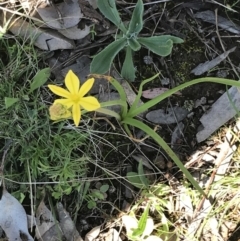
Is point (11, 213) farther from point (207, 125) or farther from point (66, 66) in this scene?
point (207, 125)

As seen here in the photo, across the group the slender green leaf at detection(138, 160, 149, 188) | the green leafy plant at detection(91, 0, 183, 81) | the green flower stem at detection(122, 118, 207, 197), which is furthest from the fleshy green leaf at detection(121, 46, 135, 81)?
the slender green leaf at detection(138, 160, 149, 188)

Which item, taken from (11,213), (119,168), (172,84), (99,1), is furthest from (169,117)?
(11,213)

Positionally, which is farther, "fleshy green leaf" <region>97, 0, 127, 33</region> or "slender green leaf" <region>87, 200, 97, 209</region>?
"slender green leaf" <region>87, 200, 97, 209</region>

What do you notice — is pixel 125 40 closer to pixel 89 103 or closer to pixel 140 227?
pixel 89 103

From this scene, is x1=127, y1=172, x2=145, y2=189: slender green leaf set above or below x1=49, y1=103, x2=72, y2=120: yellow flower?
below

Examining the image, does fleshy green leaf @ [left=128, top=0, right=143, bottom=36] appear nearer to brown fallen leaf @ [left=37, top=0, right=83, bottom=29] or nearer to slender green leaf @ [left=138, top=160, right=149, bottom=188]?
brown fallen leaf @ [left=37, top=0, right=83, bottom=29]

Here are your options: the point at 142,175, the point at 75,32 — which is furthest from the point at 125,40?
the point at 142,175
